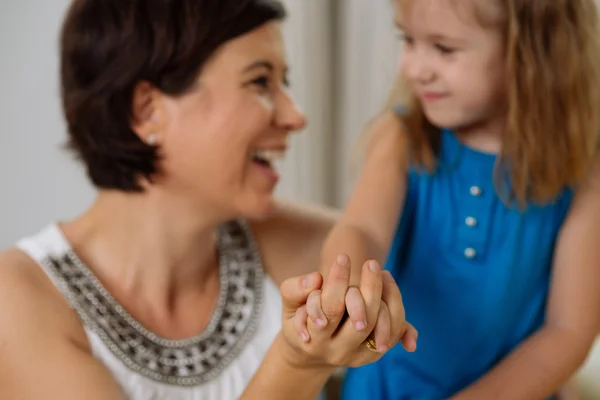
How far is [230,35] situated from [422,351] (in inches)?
21.4

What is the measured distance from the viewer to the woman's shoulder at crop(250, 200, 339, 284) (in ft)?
4.01

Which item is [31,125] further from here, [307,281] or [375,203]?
[307,281]

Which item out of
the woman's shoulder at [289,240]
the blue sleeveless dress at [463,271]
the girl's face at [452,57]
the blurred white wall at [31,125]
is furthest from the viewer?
the blurred white wall at [31,125]

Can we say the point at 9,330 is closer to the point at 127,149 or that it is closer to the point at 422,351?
the point at 127,149

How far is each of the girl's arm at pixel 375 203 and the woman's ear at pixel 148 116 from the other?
0.31 meters

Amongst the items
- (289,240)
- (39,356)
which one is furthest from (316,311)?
(289,240)

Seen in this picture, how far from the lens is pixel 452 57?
889 millimetres

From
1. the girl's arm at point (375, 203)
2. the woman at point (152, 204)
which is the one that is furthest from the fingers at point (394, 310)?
the woman at point (152, 204)

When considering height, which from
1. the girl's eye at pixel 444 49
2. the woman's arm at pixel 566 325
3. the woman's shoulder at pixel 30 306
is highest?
the girl's eye at pixel 444 49

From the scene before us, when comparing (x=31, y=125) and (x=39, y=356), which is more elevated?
(x=31, y=125)

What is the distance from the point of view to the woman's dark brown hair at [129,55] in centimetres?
99

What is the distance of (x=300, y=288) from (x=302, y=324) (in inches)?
1.4

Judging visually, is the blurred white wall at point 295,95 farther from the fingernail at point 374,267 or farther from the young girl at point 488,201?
the fingernail at point 374,267

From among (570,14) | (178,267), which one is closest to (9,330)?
(178,267)
